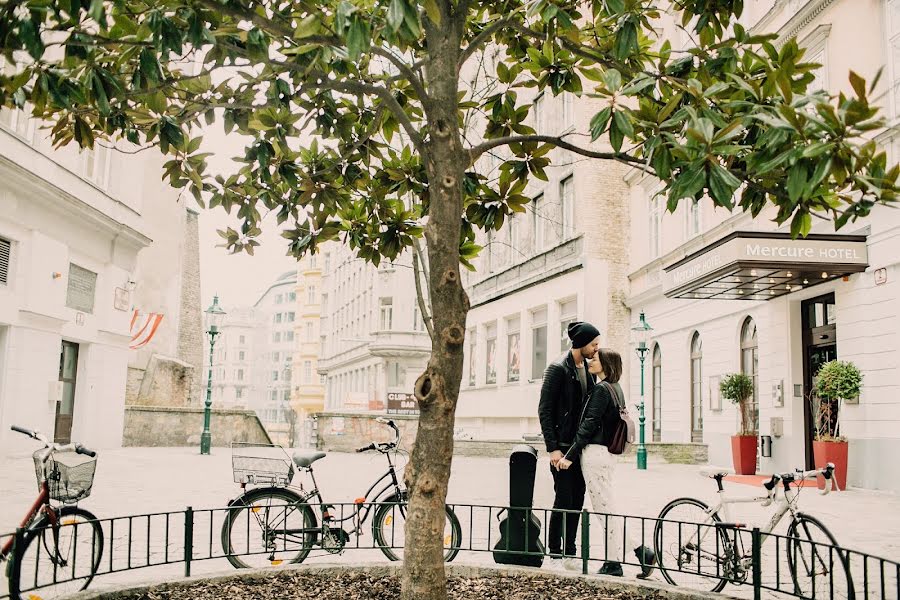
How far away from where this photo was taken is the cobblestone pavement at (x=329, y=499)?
739cm

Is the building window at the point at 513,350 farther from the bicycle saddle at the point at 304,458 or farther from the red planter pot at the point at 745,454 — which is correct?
the bicycle saddle at the point at 304,458

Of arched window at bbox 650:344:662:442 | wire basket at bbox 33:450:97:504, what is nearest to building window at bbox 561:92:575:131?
arched window at bbox 650:344:662:442

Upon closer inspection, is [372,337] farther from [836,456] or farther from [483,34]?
[483,34]

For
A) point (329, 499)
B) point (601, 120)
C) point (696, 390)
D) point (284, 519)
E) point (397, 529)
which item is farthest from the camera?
point (696, 390)

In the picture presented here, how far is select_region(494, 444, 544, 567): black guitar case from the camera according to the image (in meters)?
5.54

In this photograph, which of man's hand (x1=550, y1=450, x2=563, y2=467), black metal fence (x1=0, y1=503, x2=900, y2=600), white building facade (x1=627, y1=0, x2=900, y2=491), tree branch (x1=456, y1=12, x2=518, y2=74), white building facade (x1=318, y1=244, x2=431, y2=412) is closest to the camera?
tree branch (x1=456, y1=12, x2=518, y2=74)

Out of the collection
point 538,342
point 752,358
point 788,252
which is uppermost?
point 788,252

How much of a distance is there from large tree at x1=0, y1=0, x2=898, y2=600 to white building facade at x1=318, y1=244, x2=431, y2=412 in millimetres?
38546

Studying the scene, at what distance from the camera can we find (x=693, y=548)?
6449 millimetres

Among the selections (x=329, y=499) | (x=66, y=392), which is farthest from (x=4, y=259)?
(x=329, y=499)

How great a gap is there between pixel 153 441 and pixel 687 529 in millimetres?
21367

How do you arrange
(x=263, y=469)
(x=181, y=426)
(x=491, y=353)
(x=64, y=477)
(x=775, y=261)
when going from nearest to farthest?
(x=64, y=477) → (x=263, y=469) → (x=775, y=261) → (x=181, y=426) → (x=491, y=353)

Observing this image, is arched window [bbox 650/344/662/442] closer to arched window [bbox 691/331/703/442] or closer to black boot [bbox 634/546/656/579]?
arched window [bbox 691/331/703/442]

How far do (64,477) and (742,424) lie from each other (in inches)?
581
